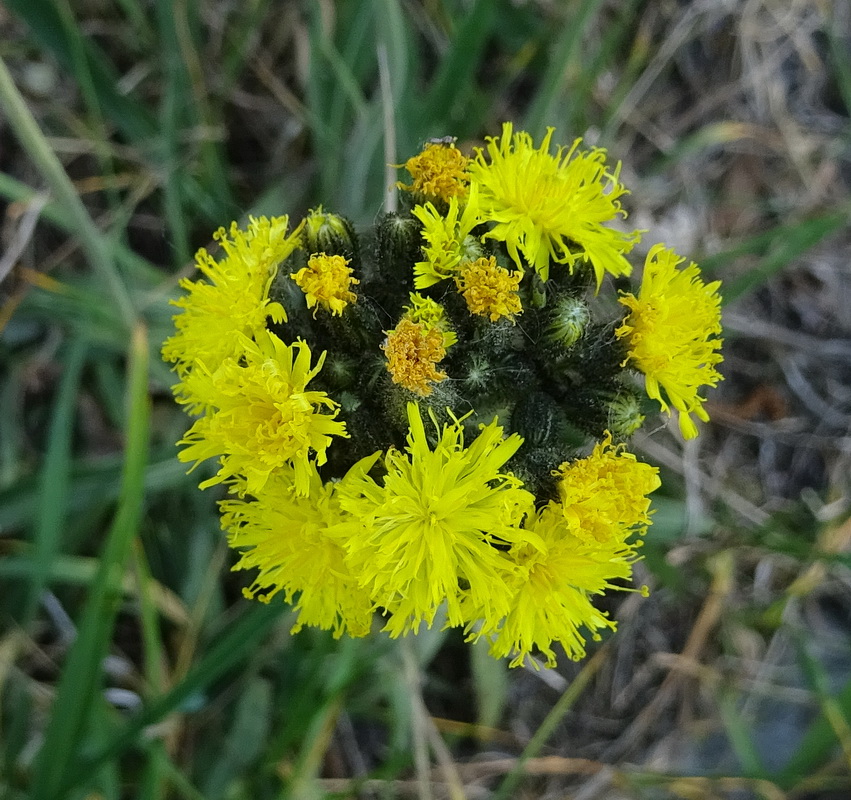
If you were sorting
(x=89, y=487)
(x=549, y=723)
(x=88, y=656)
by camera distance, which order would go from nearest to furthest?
(x=88, y=656) → (x=549, y=723) → (x=89, y=487)

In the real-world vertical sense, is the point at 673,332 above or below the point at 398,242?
below

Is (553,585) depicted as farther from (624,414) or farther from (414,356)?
(414,356)

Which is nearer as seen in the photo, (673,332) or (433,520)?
(433,520)

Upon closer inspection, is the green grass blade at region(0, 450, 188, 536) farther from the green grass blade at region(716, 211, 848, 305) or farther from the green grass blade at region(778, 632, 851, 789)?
the green grass blade at region(778, 632, 851, 789)

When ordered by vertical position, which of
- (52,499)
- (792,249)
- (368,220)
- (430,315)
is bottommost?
(52,499)

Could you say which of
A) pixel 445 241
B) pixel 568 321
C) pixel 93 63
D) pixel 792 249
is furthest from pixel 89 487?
pixel 792 249

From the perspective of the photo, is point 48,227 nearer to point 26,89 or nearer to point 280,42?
→ point 26,89

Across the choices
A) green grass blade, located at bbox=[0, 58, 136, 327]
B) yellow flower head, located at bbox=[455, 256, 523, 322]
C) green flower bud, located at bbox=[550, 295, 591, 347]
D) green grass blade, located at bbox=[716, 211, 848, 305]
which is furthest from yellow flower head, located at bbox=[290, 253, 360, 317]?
green grass blade, located at bbox=[716, 211, 848, 305]
